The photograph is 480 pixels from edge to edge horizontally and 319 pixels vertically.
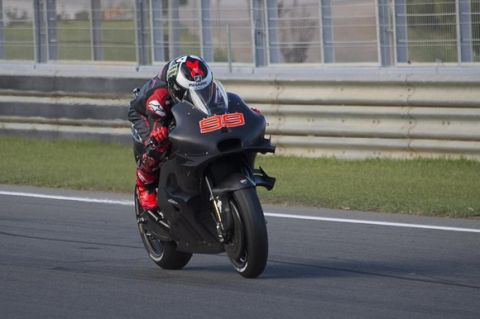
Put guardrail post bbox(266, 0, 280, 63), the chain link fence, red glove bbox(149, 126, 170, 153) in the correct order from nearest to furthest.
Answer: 1. red glove bbox(149, 126, 170, 153)
2. the chain link fence
3. guardrail post bbox(266, 0, 280, 63)

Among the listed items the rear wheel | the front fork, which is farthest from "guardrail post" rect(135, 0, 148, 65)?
the front fork

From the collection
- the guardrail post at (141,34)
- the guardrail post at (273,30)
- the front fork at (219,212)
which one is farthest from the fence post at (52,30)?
the front fork at (219,212)

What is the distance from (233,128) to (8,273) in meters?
1.89

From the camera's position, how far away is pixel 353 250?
8.89 meters

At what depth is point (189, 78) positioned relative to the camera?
24.9 feet

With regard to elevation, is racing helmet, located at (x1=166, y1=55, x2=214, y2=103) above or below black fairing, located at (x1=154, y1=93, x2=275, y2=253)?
above

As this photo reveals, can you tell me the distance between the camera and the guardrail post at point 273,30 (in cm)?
1481

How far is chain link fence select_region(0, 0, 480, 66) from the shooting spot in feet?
44.4

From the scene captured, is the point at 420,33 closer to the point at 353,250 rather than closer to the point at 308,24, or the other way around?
the point at 308,24

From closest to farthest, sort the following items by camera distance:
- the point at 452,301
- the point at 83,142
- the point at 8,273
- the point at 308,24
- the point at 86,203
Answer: the point at 452,301 < the point at 8,273 < the point at 86,203 < the point at 308,24 < the point at 83,142

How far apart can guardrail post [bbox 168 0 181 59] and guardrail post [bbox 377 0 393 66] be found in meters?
3.08

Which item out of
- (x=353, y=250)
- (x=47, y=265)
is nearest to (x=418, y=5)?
(x=353, y=250)

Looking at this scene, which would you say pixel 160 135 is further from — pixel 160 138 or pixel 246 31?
pixel 246 31

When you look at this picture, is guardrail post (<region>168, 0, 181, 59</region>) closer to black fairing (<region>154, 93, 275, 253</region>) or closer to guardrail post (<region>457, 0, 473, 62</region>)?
guardrail post (<region>457, 0, 473, 62</region>)
